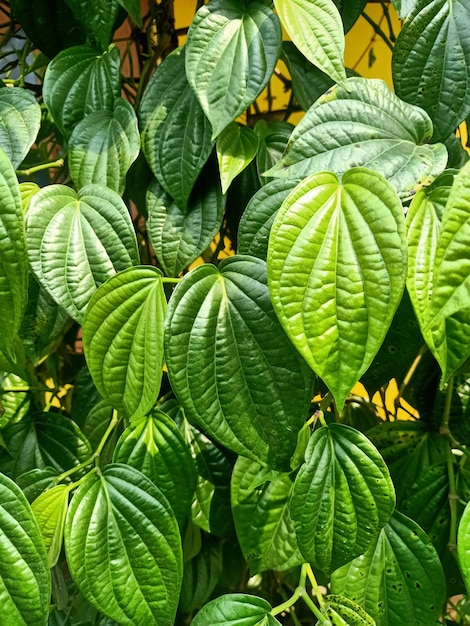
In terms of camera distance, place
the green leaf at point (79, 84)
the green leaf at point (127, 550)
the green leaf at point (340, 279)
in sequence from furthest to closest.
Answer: the green leaf at point (79, 84) < the green leaf at point (127, 550) < the green leaf at point (340, 279)

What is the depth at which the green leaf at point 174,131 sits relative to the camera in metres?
0.58

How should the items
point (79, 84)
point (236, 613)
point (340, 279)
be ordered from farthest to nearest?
point (79, 84) → point (236, 613) → point (340, 279)

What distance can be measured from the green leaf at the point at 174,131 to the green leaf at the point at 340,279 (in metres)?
0.19

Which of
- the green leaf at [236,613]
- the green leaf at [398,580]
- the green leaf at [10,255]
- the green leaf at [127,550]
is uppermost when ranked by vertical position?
the green leaf at [10,255]

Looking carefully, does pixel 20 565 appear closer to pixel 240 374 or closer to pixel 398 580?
pixel 240 374

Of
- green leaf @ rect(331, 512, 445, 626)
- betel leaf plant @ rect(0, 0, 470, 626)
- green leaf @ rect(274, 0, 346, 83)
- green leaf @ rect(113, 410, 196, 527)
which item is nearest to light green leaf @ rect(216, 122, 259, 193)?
betel leaf plant @ rect(0, 0, 470, 626)

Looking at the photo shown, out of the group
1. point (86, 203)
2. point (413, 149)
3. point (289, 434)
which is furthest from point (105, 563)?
point (413, 149)

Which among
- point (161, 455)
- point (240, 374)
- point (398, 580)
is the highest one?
point (240, 374)

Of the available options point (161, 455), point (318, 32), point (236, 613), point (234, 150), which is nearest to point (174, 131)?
point (234, 150)

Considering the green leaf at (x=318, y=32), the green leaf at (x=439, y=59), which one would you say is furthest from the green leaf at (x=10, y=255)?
the green leaf at (x=439, y=59)

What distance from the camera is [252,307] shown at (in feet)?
1.60

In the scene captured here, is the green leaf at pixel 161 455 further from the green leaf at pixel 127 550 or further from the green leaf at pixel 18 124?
the green leaf at pixel 18 124

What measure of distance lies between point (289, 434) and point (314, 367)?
9 centimetres

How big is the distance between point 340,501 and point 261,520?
12 cm
